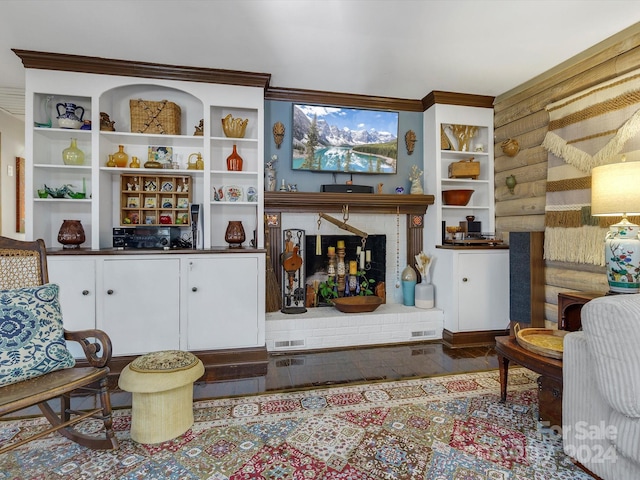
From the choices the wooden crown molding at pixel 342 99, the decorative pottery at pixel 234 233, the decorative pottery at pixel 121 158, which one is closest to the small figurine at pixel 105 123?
the decorative pottery at pixel 121 158

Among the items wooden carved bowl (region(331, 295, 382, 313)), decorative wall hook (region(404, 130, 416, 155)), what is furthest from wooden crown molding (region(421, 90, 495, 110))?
wooden carved bowl (region(331, 295, 382, 313))

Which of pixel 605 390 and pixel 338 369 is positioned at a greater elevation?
pixel 605 390

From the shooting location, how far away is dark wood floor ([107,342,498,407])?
254cm

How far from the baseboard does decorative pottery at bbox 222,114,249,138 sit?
2827 millimetres

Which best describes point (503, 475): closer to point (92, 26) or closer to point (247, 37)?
point (247, 37)

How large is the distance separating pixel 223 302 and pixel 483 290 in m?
2.56

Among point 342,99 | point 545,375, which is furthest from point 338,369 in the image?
point 342,99

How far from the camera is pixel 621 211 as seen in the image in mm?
2115

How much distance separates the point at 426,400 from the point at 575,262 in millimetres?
1800

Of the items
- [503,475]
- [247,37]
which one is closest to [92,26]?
[247,37]

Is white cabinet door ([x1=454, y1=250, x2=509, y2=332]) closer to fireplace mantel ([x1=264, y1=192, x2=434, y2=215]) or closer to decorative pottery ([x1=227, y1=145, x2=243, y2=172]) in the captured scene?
fireplace mantel ([x1=264, y1=192, x2=434, y2=215])

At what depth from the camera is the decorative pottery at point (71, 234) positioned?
2904 millimetres

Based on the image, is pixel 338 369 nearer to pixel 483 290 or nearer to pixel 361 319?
pixel 361 319

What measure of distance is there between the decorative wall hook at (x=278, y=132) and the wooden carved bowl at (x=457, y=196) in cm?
184
